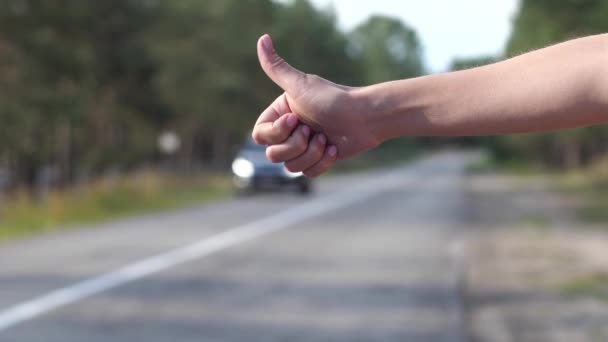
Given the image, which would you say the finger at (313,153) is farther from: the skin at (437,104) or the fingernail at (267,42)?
the fingernail at (267,42)

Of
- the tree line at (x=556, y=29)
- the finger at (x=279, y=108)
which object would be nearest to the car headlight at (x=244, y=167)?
the tree line at (x=556, y=29)

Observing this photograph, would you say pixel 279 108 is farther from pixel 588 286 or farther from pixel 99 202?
pixel 99 202

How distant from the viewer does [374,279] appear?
47.6 feet

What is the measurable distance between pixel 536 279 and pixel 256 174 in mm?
19653

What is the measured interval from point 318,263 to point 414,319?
5204 mm

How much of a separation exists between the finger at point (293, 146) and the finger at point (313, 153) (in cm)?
1

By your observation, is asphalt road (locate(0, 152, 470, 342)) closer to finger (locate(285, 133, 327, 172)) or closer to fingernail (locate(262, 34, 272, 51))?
finger (locate(285, 133, 327, 172))

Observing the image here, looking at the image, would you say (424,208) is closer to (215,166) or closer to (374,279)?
(374,279)

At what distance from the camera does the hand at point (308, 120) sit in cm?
193

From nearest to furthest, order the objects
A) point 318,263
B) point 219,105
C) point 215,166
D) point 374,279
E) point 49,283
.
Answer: point 49,283, point 374,279, point 318,263, point 219,105, point 215,166

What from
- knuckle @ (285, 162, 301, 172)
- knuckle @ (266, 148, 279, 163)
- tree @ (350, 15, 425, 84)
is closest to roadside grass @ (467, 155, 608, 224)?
tree @ (350, 15, 425, 84)

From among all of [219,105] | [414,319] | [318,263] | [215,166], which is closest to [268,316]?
[414,319]

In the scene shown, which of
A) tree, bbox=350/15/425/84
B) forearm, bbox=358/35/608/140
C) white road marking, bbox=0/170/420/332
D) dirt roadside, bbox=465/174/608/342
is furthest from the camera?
white road marking, bbox=0/170/420/332

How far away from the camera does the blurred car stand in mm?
29828
